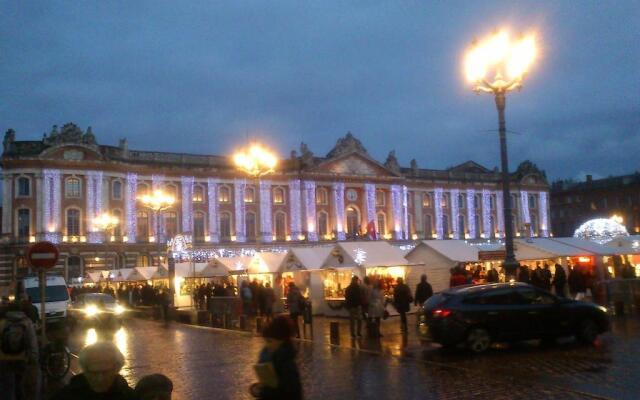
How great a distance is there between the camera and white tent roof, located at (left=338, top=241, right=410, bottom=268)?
92.1 ft

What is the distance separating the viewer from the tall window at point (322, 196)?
73.5 metres

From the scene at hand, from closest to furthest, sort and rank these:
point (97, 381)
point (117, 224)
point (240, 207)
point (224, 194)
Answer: point (97, 381) → point (117, 224) → point (224, 194) → point (240, 207)

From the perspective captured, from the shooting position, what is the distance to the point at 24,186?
59.2 metres

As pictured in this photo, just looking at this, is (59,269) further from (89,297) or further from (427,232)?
(427,232)

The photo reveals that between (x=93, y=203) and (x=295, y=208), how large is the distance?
20.4 metres

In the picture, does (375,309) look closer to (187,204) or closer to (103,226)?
(103,226)

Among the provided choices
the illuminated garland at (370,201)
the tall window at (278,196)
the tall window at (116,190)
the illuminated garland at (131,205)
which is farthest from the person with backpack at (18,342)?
the illuminated garland at (370,201)

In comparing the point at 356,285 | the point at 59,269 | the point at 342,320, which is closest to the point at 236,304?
the point at 342,320

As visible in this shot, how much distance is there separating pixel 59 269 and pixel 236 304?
125 feet

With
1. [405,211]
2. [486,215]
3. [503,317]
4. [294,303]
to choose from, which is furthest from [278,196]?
[503,317]

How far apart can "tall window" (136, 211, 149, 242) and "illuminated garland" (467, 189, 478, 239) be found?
39212mm

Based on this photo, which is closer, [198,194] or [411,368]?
[411,368]

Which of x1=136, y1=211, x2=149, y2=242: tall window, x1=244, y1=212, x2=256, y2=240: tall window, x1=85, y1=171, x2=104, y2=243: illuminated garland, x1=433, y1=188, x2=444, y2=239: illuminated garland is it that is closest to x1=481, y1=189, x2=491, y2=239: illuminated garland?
x1=433, y1=188, x2=444, y2=239: illuminated garland

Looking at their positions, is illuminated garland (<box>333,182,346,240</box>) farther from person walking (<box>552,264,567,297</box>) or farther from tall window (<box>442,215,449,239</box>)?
person walking (<box>552,264,567,297</box>)
